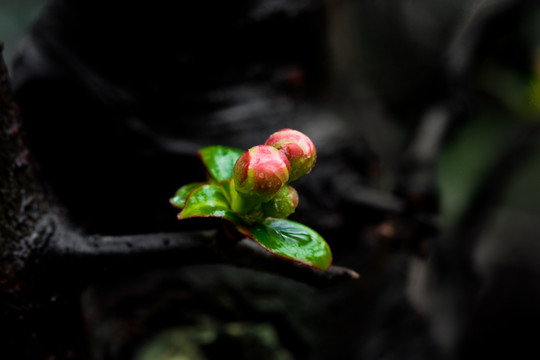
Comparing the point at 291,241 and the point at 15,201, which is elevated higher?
the point at 15,201

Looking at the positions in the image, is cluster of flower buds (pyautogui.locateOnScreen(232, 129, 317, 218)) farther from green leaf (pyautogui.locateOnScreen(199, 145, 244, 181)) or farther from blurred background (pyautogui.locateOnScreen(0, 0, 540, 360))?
blurred background (pyautogui.locateOnScreen(0, 0, 540, 360))

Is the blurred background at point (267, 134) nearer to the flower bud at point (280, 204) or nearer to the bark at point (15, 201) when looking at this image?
the bark at point (15, 201)

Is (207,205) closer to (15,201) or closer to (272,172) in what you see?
(272,172)

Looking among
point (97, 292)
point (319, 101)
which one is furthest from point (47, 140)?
point (319, 101)

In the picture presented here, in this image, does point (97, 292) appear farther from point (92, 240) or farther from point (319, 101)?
point (319, 101)

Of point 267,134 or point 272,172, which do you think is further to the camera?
point 267,134

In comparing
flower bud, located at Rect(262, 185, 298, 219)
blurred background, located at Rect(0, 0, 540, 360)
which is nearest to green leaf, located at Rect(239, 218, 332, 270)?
flower bud, located at Rect(262, 185, 298, 219)

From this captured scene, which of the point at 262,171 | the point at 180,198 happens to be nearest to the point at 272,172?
the point at 262,171

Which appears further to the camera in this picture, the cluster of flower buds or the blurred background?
the blurred background
